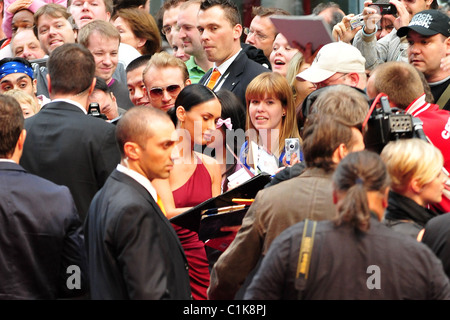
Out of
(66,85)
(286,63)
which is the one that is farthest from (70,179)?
(286,63)

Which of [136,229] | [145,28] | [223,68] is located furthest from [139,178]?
[145,28]

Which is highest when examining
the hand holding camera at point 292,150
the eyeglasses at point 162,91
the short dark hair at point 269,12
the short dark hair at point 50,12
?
the short dark hair at point 50,12

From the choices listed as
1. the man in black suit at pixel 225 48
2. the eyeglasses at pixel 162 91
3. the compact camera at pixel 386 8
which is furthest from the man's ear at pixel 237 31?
the compact camera at pixel 386 8

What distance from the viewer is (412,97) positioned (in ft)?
18.1

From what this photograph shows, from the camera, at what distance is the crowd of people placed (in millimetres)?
3652

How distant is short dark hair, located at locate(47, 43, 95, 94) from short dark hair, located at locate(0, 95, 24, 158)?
2.41 feet

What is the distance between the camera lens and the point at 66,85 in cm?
565

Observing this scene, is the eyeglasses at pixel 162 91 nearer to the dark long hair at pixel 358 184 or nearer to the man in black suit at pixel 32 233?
the man in black suit at pixel 32 233

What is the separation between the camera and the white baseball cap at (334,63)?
6.32m

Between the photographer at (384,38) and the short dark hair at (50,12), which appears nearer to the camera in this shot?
the photographer at (384,38)

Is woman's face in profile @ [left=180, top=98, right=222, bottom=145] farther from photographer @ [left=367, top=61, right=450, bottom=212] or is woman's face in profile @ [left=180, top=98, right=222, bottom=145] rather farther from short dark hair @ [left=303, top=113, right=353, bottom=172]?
short dark hair @ [left=303, top=113, right=353, bottom=172]

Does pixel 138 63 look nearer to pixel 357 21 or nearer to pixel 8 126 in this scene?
pixel 357 21

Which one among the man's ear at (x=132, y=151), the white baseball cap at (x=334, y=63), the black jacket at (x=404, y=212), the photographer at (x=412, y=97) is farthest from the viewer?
the white baseball cap at (x=334, y=63)

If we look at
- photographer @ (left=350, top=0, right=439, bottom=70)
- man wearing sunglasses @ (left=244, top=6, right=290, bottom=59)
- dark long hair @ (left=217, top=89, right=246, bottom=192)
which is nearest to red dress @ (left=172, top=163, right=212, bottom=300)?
dark long hair @ (left=217, top=89, right=246, bottom=192)
